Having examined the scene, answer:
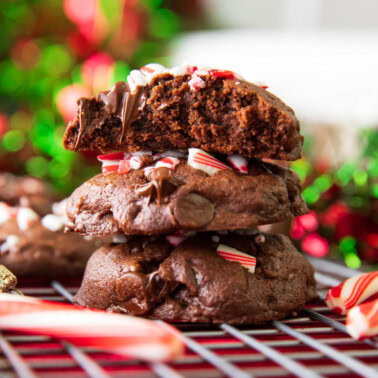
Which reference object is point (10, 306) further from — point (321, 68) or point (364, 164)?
point (321, 68)

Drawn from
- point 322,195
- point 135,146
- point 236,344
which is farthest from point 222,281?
point 322,195

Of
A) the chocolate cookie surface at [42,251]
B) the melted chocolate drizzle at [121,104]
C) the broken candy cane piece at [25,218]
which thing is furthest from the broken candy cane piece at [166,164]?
the broken candy cane piece at [25,218]

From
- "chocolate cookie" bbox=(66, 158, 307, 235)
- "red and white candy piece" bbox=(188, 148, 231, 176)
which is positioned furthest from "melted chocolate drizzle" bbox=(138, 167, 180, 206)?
"red and white candy piece" bbox=(188, 148, 231, 176)

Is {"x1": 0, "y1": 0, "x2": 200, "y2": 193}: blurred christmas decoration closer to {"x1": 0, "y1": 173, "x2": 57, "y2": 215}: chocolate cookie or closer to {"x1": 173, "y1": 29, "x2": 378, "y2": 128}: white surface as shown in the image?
{"x1": 173, "y1": 29, "x2": 378, "y2": 128}: white surface

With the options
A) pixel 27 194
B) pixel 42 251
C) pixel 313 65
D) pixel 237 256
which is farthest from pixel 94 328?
pixel 313 65

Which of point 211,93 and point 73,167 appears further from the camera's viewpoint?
point 73,167

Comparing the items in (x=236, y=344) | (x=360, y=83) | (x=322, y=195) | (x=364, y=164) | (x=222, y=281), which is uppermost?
(x=360, y=83)

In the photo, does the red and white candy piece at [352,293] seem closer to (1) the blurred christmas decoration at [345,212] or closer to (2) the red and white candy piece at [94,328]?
(2) the red and white candy piece at [94,328]
